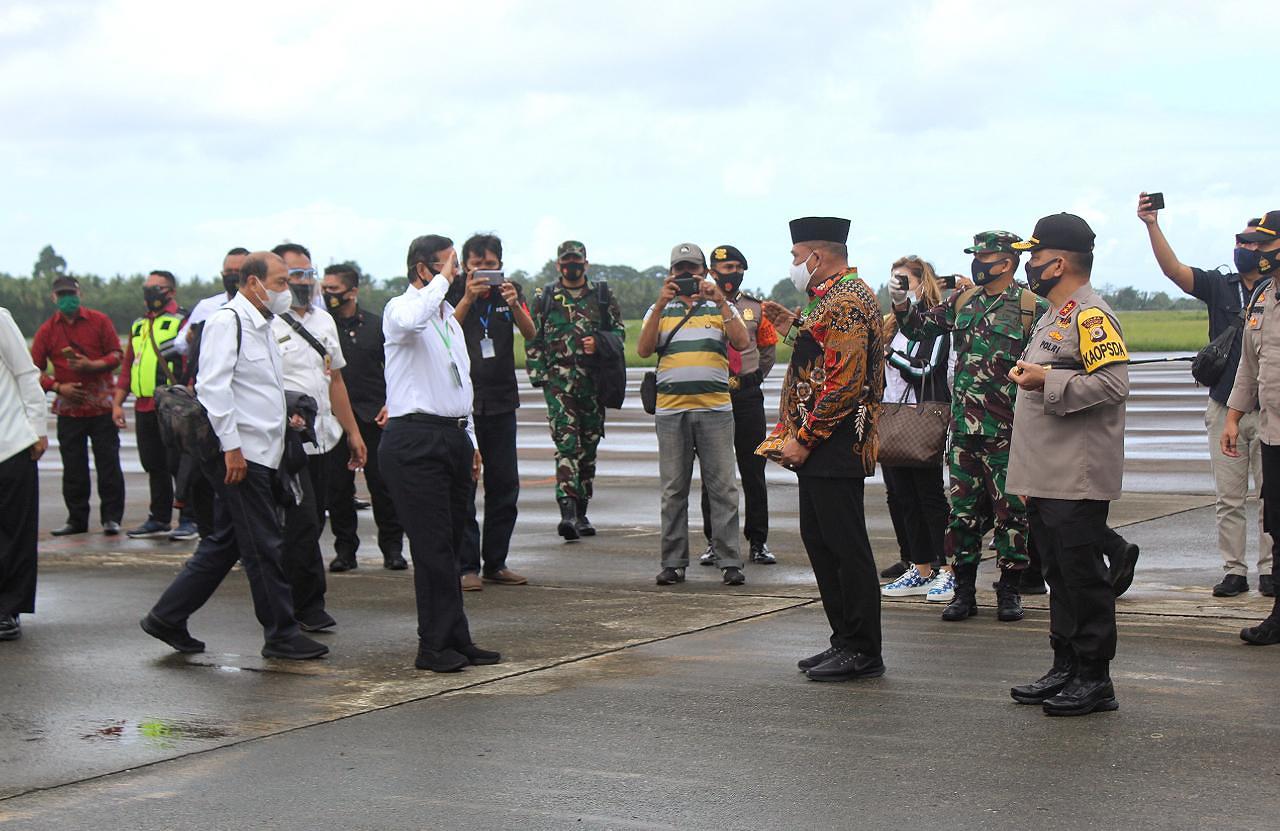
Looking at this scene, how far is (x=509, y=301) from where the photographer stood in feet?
31.0

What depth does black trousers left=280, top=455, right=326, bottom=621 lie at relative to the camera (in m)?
8.11

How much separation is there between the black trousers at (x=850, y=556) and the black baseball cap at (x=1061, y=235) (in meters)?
1.35

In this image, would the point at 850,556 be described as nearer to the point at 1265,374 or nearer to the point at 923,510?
the point at 923,510

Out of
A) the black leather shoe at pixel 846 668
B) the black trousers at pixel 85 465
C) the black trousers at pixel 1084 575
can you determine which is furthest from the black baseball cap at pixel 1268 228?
the black trousers at pixel 85 465

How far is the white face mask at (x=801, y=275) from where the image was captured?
7.13m

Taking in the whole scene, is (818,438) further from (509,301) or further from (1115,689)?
(509,301)

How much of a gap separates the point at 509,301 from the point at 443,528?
2562 mm

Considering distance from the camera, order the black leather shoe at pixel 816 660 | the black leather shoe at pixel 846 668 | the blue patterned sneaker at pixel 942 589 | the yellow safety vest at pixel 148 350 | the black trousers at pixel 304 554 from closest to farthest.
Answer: the black leather shoe at pixel 846 668
the black leather shoe at pixel 816 660
the black trousers at pixel 304 554
the blue patterned sneaker at pixel 942 589
the yellow safety vest at pixel 148 350

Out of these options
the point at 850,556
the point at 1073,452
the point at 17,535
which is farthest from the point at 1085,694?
the point at 17,535

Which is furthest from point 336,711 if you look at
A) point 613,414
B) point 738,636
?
point 613,414

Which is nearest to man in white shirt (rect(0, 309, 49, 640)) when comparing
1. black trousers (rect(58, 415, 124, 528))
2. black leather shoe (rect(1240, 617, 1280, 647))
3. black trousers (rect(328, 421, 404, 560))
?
black trousers (rect(328, 421, 404, 560))

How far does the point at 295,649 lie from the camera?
753 cm

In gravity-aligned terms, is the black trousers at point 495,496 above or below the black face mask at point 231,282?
below

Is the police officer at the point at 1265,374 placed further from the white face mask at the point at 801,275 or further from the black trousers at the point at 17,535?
the black trousers at the point at 17,535
